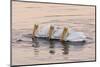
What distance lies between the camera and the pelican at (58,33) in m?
2.56

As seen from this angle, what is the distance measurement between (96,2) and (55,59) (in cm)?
88

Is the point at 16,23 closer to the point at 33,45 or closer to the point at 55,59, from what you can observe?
the point at 33,45

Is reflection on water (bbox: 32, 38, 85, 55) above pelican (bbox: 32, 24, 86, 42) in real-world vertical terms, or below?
below

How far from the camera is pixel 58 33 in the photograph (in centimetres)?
266

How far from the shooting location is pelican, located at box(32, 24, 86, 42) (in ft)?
8.41

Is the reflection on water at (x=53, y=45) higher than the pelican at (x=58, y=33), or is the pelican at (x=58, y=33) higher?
the pelican at (x=58, y=33)

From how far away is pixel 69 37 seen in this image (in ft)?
8.93

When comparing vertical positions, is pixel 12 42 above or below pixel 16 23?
below

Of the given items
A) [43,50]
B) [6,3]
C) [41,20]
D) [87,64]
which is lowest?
[87,64]

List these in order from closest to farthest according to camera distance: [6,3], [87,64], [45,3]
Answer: [6,3], [45,3], [87,64]

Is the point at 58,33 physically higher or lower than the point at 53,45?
higher

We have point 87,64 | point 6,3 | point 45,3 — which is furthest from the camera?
point 87,64

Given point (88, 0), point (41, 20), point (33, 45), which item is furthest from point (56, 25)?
point (88, 0)

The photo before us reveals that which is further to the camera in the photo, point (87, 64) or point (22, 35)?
point (87, 64)
